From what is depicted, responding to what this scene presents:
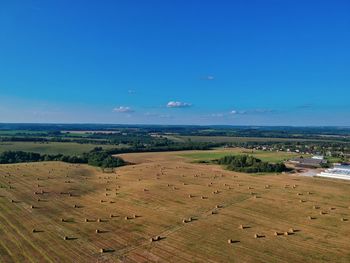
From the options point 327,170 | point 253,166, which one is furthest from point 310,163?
point 253,166

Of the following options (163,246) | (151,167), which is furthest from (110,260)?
(151,167)

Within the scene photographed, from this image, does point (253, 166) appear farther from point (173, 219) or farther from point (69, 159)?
point (69, 159)

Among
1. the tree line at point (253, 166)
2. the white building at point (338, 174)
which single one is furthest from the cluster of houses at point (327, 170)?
the tree line at point (253, 166)

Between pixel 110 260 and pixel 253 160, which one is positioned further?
pixel 253 160

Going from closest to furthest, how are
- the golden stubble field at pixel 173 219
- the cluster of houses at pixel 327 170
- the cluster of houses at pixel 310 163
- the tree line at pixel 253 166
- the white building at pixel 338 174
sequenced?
the golden stubble field at pixel 173 219 → the white building at pixel 338 174 → the cluster of houses at pixel 327 170 → the tree line at pixel 253 166 → the cluster of houses at pixel 310 163

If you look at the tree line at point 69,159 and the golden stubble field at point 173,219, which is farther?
the tree line at point 69,159

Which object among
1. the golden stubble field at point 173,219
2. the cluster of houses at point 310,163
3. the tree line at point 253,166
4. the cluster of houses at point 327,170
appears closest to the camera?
the golden stubble field at point 173,219

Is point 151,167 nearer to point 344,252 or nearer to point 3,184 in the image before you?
point 3,184

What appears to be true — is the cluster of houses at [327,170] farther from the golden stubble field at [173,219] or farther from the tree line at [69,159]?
the tree line at [69,159]

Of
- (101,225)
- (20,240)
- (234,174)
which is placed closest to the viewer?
(20,240)
